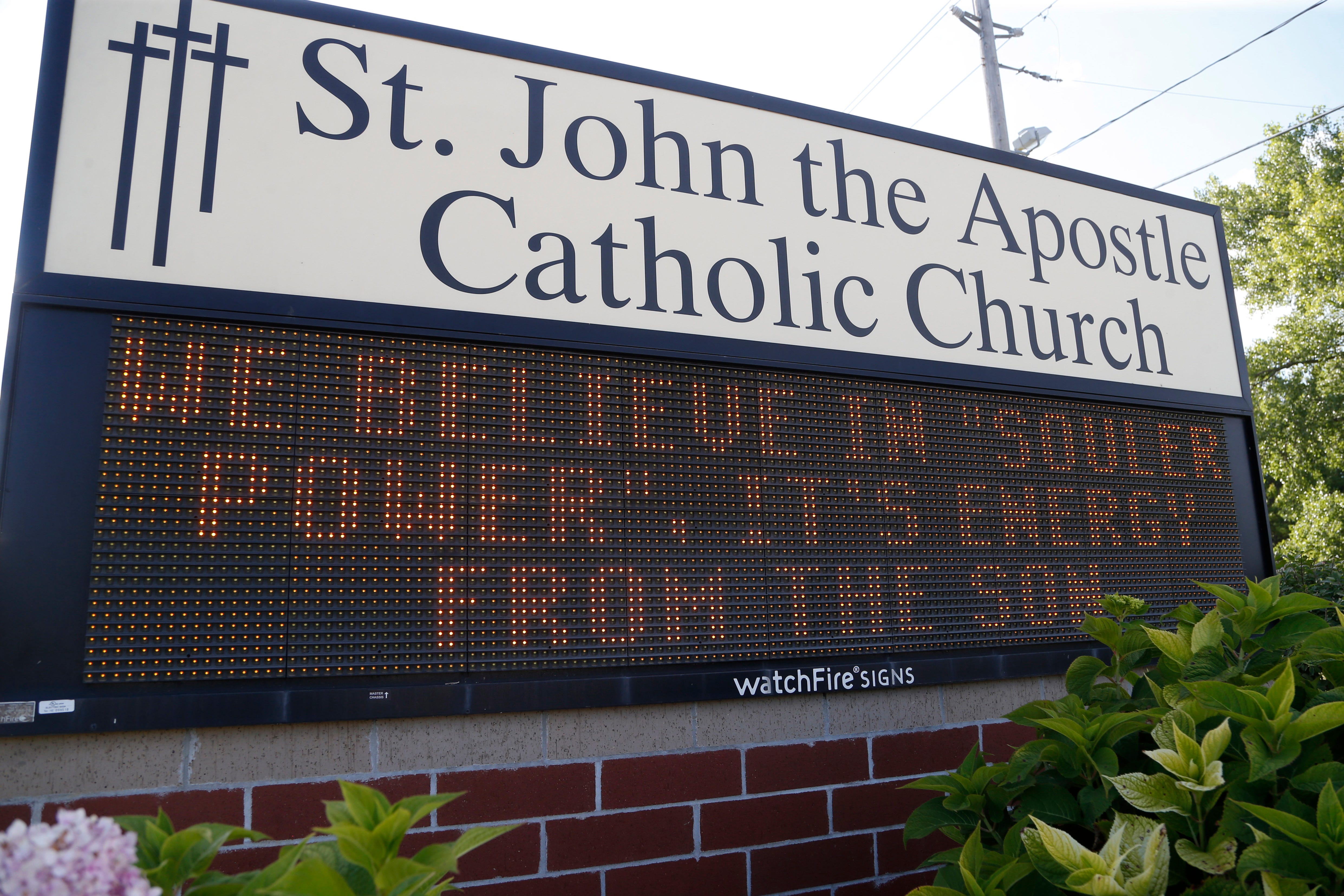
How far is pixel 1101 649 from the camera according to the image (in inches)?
98.6

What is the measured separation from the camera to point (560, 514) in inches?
76.2

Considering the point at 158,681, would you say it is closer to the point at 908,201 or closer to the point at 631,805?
the point at 631,805

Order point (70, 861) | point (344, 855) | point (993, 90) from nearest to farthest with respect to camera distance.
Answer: point (70, 861), point (344, 855), point (993, 90)

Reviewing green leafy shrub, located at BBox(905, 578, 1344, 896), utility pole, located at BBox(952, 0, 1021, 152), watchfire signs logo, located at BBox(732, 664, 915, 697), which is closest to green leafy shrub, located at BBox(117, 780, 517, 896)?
green leafy shrub, located at BBox(905, 578, 1344, 896)

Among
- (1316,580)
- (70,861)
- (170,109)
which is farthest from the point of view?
(1316,580)

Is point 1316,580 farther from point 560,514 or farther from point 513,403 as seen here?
point 513,403

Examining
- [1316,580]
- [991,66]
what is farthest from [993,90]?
[1316,580]

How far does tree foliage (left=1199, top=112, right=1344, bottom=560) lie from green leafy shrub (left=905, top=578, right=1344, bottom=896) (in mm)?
13410

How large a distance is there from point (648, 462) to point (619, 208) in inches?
29.2

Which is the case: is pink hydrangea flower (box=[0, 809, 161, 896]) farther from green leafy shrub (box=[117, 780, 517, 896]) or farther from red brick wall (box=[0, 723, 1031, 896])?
red brick wall (box=[0, 723, 1031, 896])

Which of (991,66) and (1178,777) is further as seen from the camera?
(991,66)

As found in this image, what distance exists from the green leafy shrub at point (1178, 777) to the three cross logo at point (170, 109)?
1988mm

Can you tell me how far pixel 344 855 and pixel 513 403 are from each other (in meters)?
1.31

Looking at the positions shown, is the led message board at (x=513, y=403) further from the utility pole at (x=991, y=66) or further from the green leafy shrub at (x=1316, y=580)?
the utility pole at (x=991, y=66)
